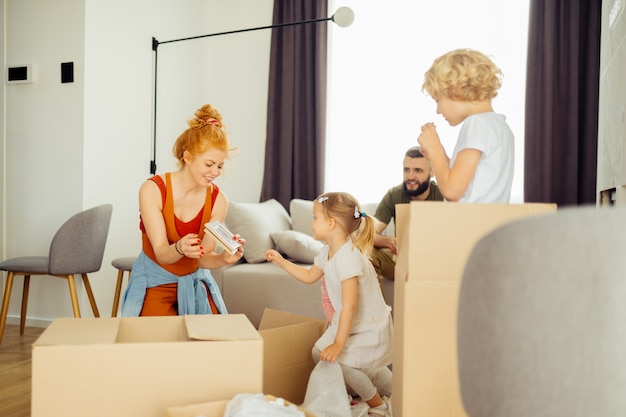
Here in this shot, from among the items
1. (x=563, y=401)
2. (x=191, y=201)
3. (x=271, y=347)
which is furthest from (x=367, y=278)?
(x=563, y=401)

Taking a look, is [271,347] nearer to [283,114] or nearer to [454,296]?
[454,296]

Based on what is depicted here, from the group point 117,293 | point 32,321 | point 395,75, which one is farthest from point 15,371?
point 395,75

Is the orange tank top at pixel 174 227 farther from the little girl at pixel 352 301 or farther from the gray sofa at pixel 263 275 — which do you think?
the gray sofa at pixel 263 275

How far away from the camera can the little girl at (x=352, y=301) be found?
1.98 m

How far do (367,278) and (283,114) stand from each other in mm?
2923

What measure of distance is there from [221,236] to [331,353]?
Answer: 0.48 meters

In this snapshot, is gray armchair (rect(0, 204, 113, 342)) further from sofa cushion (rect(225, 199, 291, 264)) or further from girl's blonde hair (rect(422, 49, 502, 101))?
girl's blonde hair (rect(422, 49, 502, 101))

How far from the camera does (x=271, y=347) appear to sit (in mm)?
1826

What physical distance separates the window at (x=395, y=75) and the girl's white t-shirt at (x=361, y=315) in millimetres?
2526

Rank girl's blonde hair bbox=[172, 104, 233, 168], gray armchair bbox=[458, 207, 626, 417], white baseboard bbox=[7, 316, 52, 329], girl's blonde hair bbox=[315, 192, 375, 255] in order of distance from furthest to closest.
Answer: white baseboard bbox=[7, 316, 52, 329]
girl's blonde hair bbox=[315, 192, 375, 255]
girl's blonde hair bbox=[172, 104, 233, 168]
gray armchair bbox=[458, 207, 626, 417]

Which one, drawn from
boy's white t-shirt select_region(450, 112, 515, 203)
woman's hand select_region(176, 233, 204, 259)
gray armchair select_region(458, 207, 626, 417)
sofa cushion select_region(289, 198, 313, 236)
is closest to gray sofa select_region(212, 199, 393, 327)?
sofa cushion select_region(289, 198, 313, 236)

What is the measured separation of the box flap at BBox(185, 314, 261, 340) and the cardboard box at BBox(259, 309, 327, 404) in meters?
0.43

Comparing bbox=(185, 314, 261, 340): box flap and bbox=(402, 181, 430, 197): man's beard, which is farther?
bbox=(402, 181, 430, 197): man's beard

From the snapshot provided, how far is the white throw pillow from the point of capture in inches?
136
